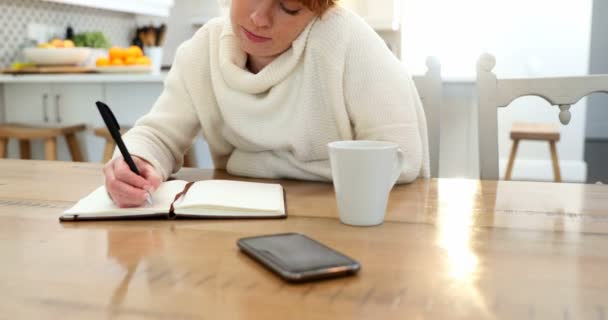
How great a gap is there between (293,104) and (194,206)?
0.42 meters

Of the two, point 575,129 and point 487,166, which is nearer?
point 487,166

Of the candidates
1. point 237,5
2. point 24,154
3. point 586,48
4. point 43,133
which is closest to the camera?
point 237,5

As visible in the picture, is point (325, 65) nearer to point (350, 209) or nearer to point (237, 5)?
point (237, 5)

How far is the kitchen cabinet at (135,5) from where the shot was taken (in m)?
3.23

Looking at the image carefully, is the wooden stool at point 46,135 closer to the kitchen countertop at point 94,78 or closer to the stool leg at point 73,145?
the stool leg at point 73,145

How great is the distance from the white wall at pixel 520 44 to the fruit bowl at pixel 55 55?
2.07 m

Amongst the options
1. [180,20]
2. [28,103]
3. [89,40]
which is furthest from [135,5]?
[28,103]

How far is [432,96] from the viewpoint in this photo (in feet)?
4.31

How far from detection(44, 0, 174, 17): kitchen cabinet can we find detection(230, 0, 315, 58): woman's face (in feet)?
7.69

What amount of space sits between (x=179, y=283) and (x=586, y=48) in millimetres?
4016

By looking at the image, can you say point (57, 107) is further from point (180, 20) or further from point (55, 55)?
point (180, 20)

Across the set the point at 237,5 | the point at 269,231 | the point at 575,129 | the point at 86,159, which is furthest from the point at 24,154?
the point at 575,129

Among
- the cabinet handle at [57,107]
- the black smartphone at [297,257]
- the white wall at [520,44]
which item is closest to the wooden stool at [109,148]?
the cabinet handle at [57,107]

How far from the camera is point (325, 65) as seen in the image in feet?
3.67
